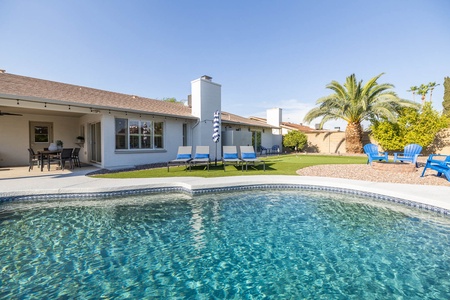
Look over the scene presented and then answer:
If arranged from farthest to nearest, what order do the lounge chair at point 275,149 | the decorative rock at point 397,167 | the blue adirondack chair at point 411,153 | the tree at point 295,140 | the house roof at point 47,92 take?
the lounge chair at point 275,149 → the tree at point 295,140 → the blue adirondack chair at point 411,153 → the decorative rock at point 397,167 → the house roof at point 47,92

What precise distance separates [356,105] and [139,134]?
63.3 feet

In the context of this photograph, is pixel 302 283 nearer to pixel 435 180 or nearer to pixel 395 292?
pixel 395 292

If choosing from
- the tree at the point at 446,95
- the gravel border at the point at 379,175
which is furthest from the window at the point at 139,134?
the tree at the point at 446,95

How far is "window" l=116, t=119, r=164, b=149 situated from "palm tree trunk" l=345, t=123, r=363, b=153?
18.1 metres

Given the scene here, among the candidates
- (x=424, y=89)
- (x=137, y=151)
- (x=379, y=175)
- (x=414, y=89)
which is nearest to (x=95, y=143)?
(x=137, y=151)

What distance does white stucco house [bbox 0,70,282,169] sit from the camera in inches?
430

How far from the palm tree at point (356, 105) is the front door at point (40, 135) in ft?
71.2

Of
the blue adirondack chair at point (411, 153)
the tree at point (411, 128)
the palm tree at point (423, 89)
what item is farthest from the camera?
the palm tree at point (423, 89)

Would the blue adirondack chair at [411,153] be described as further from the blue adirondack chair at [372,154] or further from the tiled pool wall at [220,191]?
the tiled pool wall at [220,191]

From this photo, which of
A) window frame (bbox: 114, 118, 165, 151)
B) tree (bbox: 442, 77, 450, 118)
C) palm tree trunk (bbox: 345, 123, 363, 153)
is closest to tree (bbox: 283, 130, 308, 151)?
palm tree trunk (bbox: 345, 123, 363, 153)

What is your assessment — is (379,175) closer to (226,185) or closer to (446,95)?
(226,185)

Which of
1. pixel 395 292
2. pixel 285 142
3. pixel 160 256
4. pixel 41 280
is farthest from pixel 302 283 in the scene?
pixel 285 142

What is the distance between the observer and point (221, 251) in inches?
156

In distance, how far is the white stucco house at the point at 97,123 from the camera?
10922 mm
